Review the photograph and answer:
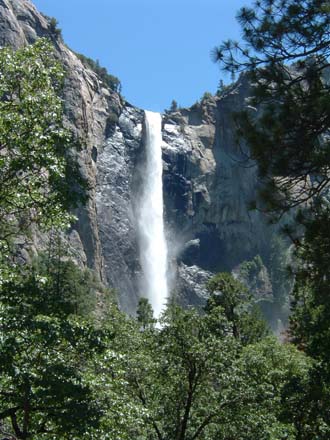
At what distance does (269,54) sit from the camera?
12.1 metres

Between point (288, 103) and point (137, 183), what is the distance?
85383 millimetres

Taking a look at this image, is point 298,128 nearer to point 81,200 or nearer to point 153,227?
point 81,200

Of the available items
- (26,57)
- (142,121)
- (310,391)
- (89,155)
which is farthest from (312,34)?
(142,121)

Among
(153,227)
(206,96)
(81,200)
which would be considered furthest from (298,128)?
(206,96)

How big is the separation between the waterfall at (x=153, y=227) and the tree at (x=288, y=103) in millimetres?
78877

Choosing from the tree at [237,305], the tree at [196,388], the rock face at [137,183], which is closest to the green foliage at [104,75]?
the rock face at [137,183]

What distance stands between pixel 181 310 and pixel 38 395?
24.5ft

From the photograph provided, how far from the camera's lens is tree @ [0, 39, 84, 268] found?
1130 centimetres

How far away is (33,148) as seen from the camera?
11.4 m

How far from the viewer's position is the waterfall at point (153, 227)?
92250 mm

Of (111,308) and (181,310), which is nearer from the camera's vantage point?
(181,310)

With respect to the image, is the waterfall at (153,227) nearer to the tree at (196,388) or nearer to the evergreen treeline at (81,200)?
the tree at (196,388)

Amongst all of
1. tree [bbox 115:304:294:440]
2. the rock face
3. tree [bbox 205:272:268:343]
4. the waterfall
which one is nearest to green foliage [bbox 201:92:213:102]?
the rock face

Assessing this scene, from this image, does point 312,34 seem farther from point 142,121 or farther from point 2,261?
point 142,121
